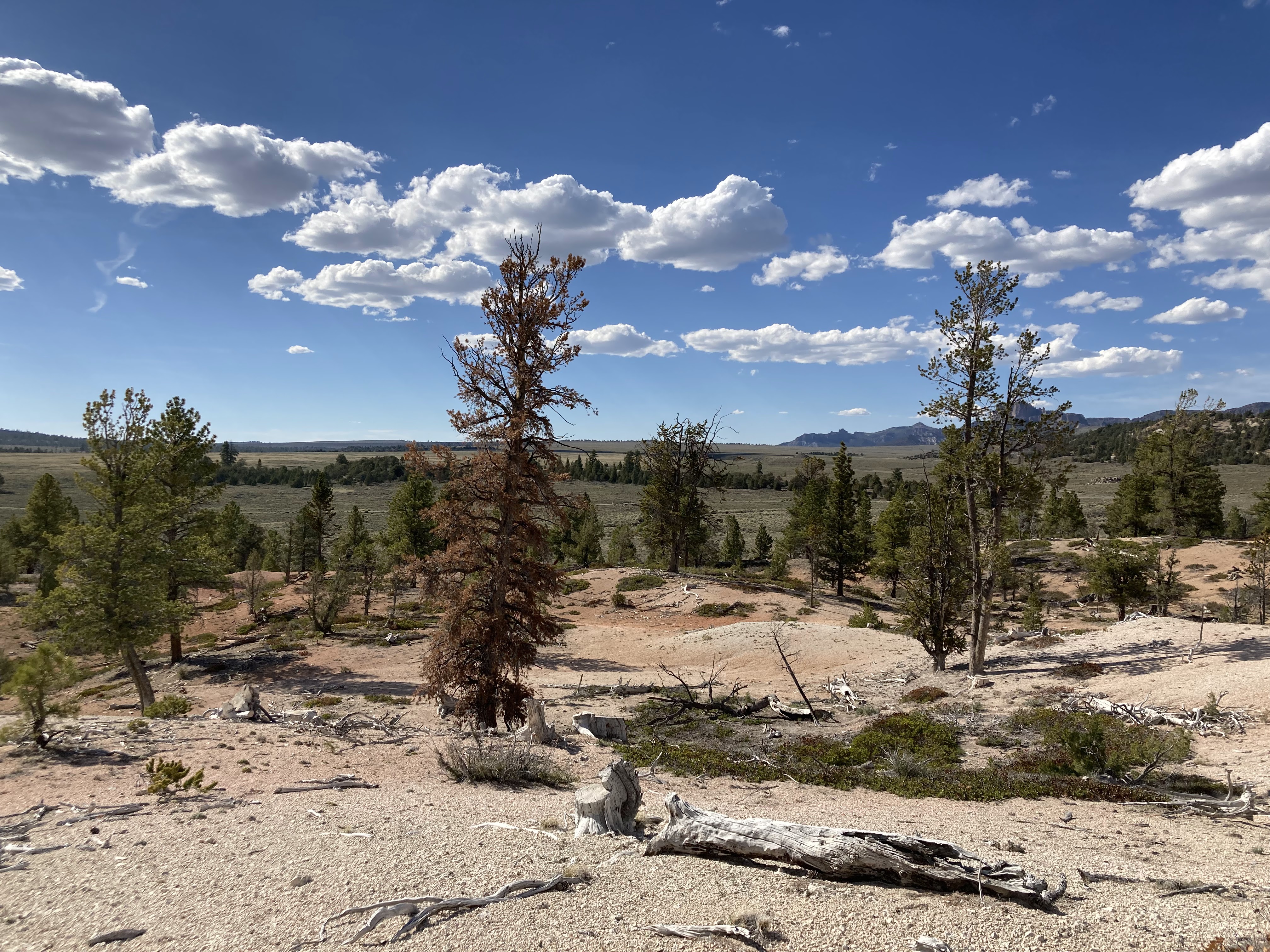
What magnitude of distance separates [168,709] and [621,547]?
148ft

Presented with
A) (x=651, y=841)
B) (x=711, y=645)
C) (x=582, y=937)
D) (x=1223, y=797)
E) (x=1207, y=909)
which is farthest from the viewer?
(x=711, y=645)

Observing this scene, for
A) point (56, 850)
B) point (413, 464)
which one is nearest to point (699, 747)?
point (413, 464)

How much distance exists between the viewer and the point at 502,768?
10.4 m

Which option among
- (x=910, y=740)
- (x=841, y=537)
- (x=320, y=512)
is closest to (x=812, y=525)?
(x=841, y=537)

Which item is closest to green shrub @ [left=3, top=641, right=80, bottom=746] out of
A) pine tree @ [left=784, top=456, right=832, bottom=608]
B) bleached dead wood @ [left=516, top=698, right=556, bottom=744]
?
bleached dead wood @ [left=516, top=698, right=556, bottom=744]

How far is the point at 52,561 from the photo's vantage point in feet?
137

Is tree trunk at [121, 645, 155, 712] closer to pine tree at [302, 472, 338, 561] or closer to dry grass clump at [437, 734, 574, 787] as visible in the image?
dry grass clump at [437, 734, 574, 787]

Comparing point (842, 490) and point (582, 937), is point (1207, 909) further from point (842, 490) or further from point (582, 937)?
point (842, 490)

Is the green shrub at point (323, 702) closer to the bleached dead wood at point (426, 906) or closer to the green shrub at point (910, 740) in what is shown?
the green shrub at point (910, 740)

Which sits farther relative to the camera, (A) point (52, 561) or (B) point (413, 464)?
(A) point (52, 561)

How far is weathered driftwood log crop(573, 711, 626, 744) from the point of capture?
14.7 meters

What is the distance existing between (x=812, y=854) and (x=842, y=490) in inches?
1618

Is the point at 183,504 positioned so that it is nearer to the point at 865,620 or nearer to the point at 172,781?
the point at 172,781

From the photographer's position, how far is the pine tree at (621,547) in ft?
195
